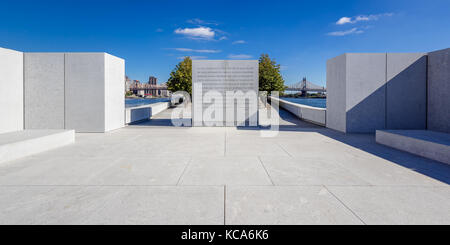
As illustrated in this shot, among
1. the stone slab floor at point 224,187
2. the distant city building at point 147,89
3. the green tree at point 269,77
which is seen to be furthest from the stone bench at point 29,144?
the distant city building at point 147,89

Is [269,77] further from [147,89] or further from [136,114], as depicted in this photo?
[147,89]

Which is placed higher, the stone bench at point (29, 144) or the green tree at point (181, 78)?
the green tree at point (181, 78)

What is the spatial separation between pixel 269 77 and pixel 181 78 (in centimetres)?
1514

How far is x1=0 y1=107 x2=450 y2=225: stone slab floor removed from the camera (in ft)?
10.7

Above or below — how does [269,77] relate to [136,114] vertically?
above

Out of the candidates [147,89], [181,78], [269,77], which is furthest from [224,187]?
[147,89]

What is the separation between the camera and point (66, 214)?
331 cm

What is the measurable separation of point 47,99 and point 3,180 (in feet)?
27.1

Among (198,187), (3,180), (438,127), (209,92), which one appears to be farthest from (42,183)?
(438,127)

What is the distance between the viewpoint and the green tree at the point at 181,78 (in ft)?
124

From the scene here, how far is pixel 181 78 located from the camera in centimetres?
3791

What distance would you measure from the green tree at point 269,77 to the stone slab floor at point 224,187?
3609cm

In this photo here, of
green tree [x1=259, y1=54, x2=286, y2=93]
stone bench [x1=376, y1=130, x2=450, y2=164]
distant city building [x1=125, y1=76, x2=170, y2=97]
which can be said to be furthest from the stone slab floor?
distant city building [x1=125, y1=76, x2=170, y2=97]

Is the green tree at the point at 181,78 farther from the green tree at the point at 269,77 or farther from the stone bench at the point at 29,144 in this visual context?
the stone bench at the point at 29,144
